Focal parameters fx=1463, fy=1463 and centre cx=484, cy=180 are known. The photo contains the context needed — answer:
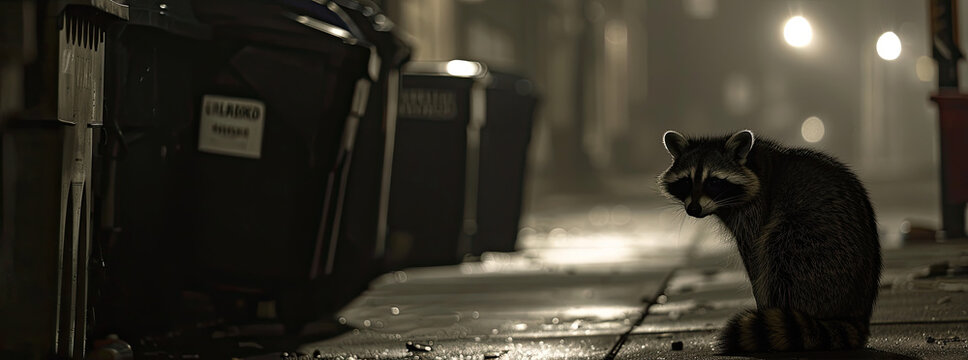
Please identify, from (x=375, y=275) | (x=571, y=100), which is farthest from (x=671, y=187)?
(x=571, y=100)

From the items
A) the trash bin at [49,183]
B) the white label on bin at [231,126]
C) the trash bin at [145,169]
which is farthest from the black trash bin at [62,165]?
the white label on bin at [231,126]

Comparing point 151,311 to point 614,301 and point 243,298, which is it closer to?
point 243,298

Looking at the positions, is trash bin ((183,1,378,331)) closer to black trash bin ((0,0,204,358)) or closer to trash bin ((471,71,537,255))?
black trash bin ((0,0,204,358))

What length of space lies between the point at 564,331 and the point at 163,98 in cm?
205

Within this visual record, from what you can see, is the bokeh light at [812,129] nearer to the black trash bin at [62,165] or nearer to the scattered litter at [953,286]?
the scattered litter at [953,286]

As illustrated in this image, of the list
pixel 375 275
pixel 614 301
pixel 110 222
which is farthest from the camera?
pixel 375 275

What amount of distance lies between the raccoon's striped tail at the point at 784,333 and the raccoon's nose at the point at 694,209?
385 mm

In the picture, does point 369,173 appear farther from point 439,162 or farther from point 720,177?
point 720,177

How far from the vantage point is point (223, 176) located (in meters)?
6.75

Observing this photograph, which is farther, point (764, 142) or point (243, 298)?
point (243, 298)

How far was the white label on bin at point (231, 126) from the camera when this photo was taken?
21.8 ft

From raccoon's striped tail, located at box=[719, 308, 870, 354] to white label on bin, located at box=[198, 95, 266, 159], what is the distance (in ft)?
8.48

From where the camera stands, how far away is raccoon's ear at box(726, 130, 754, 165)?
16.9 feet

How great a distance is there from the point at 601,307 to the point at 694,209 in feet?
8.56
